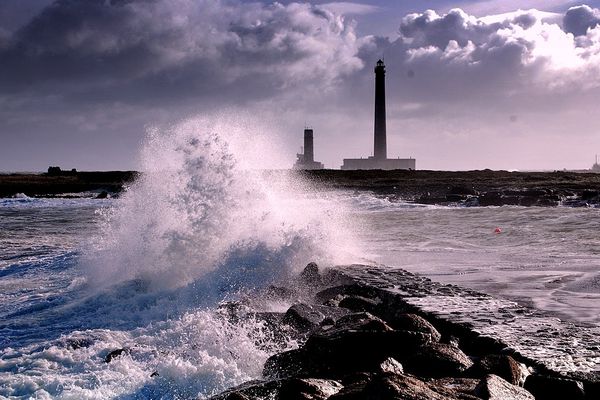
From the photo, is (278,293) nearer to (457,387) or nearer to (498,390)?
(457,387)

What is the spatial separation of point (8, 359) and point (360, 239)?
378 inches

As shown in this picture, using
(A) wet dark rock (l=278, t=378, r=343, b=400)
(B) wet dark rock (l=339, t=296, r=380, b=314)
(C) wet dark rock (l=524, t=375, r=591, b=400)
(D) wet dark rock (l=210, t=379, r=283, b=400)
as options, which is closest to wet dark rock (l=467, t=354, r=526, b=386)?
(C) wet dark rock (l=524, t=375, r=591, b=400)

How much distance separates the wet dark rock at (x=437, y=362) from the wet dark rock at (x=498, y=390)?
2.57 feet

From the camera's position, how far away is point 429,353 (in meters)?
4.44

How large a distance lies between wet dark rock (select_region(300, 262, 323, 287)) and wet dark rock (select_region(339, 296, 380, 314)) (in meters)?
1.63

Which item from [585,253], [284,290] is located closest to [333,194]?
[585,253]

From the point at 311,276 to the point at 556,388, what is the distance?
17.0 feet

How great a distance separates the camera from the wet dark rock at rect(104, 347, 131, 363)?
17.9ft

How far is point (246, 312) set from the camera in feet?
21.6

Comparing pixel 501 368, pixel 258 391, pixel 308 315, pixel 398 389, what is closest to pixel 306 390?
pixel 258 391

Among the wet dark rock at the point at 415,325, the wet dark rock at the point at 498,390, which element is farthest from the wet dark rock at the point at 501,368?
the wet dark rock at the point at 415,325

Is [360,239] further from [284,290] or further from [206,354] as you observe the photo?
[206,354]

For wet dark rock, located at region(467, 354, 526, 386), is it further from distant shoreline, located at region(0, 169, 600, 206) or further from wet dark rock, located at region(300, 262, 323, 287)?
distant shoreline, located at region(0, 169, 600, 206)

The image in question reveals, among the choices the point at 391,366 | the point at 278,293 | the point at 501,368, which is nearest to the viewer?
the point at 501,368
